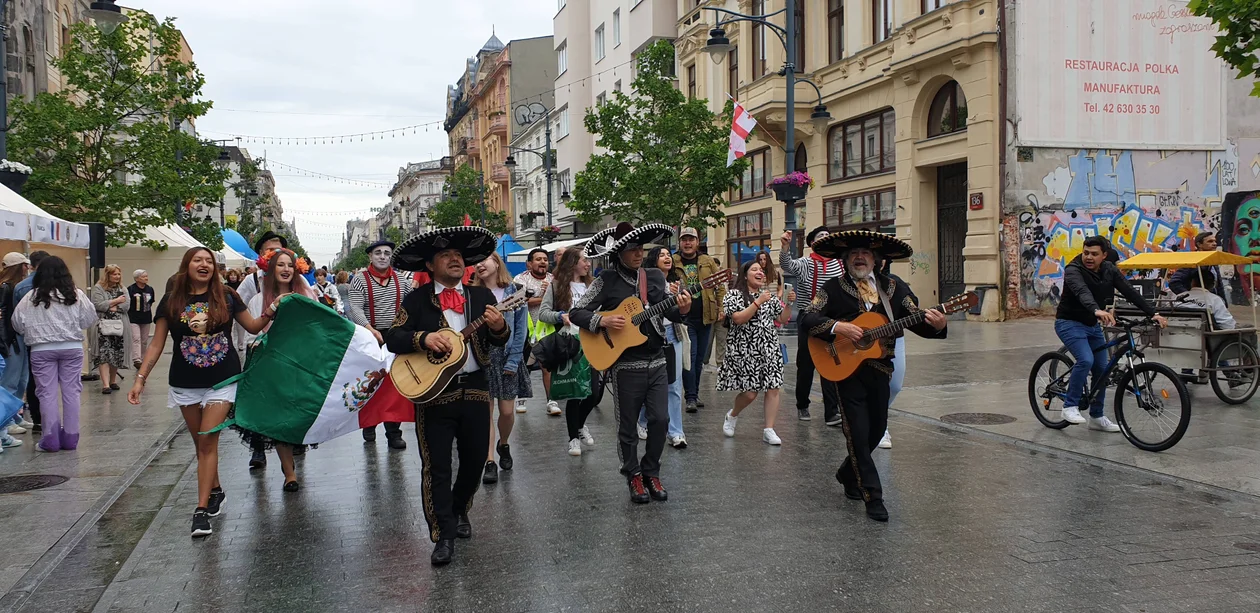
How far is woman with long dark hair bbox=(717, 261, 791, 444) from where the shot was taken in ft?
26.9

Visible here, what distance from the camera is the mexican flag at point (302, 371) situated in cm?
604

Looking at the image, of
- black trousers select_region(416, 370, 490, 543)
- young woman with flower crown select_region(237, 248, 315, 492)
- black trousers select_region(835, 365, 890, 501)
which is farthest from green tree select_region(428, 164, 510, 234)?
black trousers select_region(416, 370, 490, 543)

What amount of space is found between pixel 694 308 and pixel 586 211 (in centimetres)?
1571

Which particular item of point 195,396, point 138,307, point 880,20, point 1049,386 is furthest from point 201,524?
point 880,20

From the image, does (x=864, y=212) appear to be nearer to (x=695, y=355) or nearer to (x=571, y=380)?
(x=695, y=355)

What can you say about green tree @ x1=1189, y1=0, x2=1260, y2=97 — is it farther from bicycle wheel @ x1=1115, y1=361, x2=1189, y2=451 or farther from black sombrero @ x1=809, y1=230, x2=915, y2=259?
black sombrero @ x1=809, y1=230, x2=915, y2=259

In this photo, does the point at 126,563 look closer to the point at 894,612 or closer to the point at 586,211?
the point at 894,612

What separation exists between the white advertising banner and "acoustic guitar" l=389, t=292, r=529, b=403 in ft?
59.0

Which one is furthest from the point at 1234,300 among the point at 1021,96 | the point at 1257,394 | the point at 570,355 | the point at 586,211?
the point at 570,355

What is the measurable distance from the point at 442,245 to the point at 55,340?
5040 millimetres

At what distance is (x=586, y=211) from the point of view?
2531 centimetres

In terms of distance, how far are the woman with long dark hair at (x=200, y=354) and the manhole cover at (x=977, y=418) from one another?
20.8 ft

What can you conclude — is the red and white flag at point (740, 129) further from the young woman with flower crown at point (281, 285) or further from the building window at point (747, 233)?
the young woman with flower crown at point (281, 285)

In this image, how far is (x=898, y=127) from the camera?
23031mm
